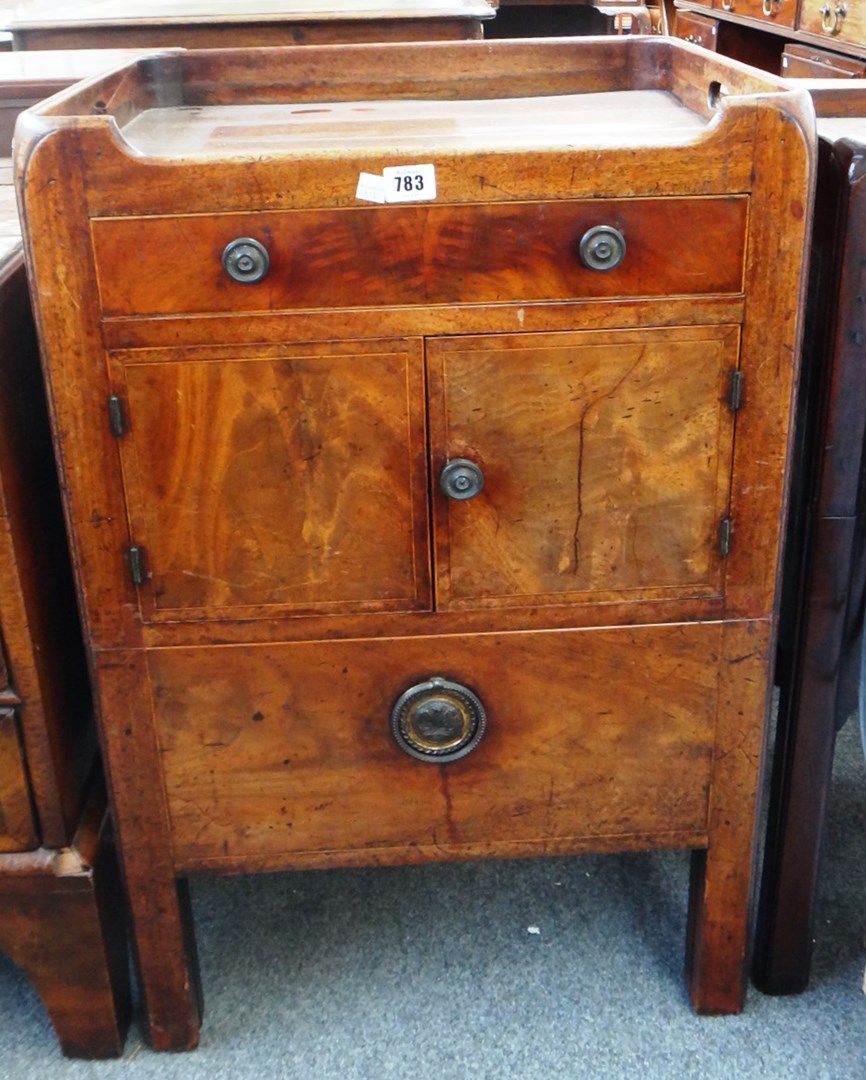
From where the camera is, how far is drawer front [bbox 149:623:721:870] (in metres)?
1.22

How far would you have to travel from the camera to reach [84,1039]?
1.38m

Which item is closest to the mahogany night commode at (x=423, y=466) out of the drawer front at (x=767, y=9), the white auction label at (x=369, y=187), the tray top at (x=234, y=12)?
the white auction label at (x=369, y=187)

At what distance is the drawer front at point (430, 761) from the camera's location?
1.22 metres

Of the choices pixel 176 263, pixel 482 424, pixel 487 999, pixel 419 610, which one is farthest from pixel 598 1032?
pixel 176 263

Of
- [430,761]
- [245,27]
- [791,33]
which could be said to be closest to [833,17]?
[791,33]

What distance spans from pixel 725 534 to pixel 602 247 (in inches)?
12.0

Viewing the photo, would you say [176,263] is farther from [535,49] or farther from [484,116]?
Answer: [535,49]

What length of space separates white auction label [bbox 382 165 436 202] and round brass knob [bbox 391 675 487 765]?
0.47m

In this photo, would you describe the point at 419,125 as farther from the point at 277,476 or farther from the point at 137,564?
the point at 137,564

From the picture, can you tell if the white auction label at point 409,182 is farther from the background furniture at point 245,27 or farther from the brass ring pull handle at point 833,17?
the brass ring pull handle at point 833,17

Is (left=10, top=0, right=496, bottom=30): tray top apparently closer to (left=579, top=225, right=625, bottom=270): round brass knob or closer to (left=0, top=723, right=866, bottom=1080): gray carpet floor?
(left=579, top=225, right=625, bottom=270): round brass knob

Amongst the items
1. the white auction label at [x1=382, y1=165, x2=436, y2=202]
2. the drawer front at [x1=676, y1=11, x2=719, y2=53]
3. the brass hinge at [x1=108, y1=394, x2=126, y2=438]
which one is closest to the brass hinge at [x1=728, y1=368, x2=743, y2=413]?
the white auction label at [x1=382, y1=165, x2=436, y2=202]

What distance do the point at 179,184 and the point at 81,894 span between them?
75 centimetres

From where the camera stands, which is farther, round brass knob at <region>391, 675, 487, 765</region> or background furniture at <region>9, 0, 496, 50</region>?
background furniture at <region>9, 0, 496, 50</region>
